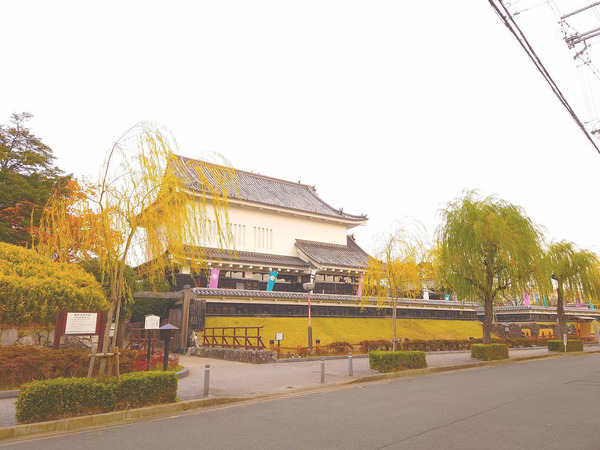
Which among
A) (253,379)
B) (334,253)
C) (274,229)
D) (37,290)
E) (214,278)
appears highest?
(274,229)

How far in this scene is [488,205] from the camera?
2000 cm

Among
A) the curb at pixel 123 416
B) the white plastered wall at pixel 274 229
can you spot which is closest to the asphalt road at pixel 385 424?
the curb at pixel 123 416

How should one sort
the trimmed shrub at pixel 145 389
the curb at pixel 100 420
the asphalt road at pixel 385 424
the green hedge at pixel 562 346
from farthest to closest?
the green hedge at pixel 562 346 < the trimmed shrub at pixel 145 389 < the curb at pixel 100 420 < the asphalt road at pixel 385 424

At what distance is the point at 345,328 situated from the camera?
87.9 ft

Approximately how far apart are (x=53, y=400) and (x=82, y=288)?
8.53 metres

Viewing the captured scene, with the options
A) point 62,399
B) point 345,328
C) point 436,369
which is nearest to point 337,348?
point 436,369

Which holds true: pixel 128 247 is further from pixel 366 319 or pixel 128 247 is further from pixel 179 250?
pixel 366 319

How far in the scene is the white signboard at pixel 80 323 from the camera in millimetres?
10303

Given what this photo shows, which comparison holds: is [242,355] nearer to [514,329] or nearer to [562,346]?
[562,346]

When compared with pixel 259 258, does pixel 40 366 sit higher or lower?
lower

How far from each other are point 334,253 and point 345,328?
1013cm

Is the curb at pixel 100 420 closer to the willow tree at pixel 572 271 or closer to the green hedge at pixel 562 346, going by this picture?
the green hedge at pixel 562 346

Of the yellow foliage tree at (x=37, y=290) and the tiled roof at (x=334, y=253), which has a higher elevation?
the tiled roof at (x=334, y=253)

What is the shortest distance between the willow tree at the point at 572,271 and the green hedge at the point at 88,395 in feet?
88.4
